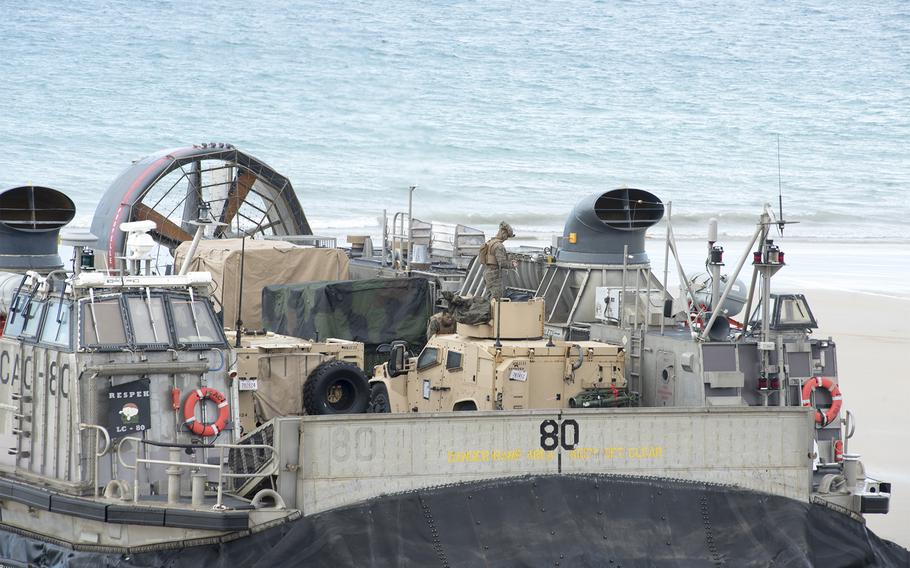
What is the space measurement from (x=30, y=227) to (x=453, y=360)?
24.4 ft

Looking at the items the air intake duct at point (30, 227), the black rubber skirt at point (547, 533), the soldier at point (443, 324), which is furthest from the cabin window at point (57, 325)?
the air intake duct at point (30, 227)

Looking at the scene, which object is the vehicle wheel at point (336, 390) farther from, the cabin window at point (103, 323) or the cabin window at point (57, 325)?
the cabin window at point (57, 325)

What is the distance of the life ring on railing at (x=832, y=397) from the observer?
45.6 ft

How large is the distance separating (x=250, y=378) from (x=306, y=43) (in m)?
65.4

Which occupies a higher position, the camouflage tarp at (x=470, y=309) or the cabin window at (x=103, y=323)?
the camouflage tarp at (x=470, y=309)

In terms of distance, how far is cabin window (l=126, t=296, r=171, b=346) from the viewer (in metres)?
11.9

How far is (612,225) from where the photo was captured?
688 inches

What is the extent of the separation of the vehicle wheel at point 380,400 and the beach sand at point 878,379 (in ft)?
17.2

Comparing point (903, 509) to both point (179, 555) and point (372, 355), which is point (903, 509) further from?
point (179, 555)

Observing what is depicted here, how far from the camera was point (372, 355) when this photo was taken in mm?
17656

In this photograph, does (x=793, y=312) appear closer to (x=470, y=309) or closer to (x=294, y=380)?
(x=470, y=309)

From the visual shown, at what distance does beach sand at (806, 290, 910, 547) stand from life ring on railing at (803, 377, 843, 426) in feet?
5.19

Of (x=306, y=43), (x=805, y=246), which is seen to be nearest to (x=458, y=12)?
(x=306, y=43)

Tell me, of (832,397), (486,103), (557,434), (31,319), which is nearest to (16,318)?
(31,319)
